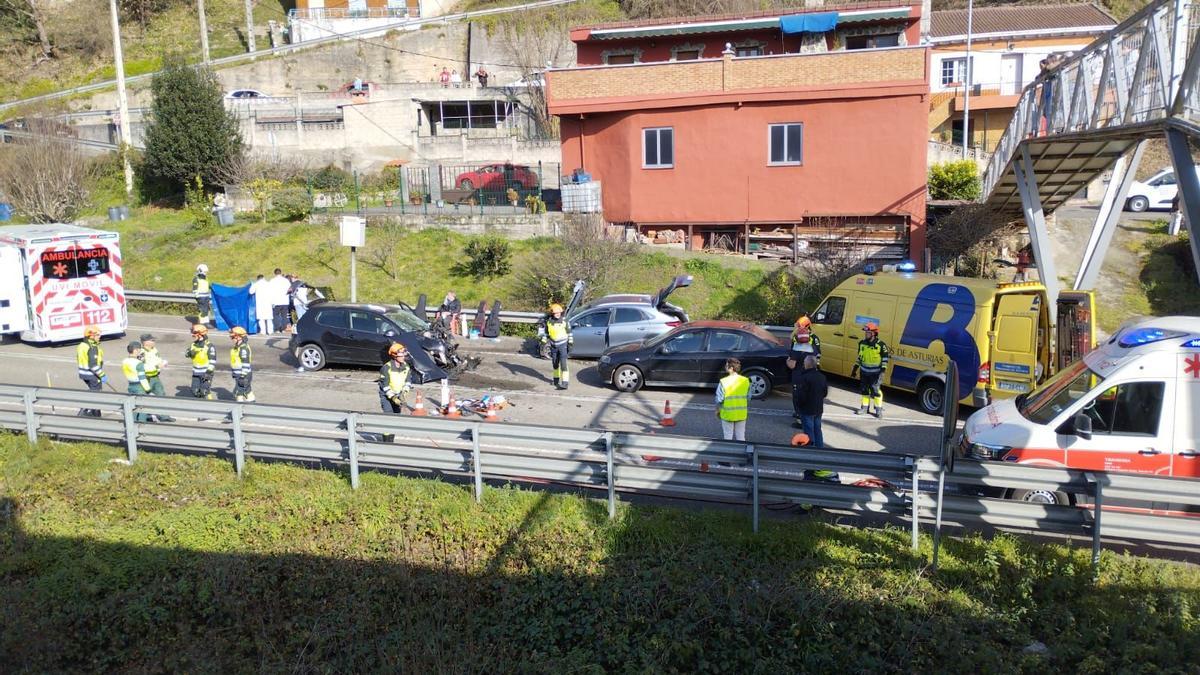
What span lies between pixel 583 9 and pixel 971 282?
41832 mm

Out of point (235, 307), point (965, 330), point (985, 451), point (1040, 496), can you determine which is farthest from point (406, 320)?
point (1040, 496)

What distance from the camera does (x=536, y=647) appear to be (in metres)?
8.31

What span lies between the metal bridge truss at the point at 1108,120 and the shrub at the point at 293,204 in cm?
2038

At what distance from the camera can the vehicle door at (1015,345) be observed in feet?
42.9

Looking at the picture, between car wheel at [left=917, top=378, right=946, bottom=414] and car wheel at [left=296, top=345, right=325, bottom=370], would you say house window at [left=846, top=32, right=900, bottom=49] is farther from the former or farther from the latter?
car wheel at [left=296, top=345, right=325, bottom=370]

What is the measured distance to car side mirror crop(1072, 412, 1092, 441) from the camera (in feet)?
28.5

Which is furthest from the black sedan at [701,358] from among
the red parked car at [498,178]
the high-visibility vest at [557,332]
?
the red parked car at [498,178]

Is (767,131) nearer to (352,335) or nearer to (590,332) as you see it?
(590,332)

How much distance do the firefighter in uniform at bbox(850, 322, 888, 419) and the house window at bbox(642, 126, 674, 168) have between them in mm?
12999

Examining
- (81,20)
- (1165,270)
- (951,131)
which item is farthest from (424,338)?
(81,20)

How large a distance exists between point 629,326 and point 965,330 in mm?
6669

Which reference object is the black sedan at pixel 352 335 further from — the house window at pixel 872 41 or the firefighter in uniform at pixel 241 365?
the house window at pixel 872 41

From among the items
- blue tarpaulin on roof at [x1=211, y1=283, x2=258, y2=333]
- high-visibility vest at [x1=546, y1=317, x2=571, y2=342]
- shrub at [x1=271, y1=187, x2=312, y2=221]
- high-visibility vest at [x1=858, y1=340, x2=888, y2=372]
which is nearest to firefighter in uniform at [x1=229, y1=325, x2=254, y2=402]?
high-visibility vest at [x1=546, y1=317, x2=571, y2=342]

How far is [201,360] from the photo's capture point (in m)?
13.3
